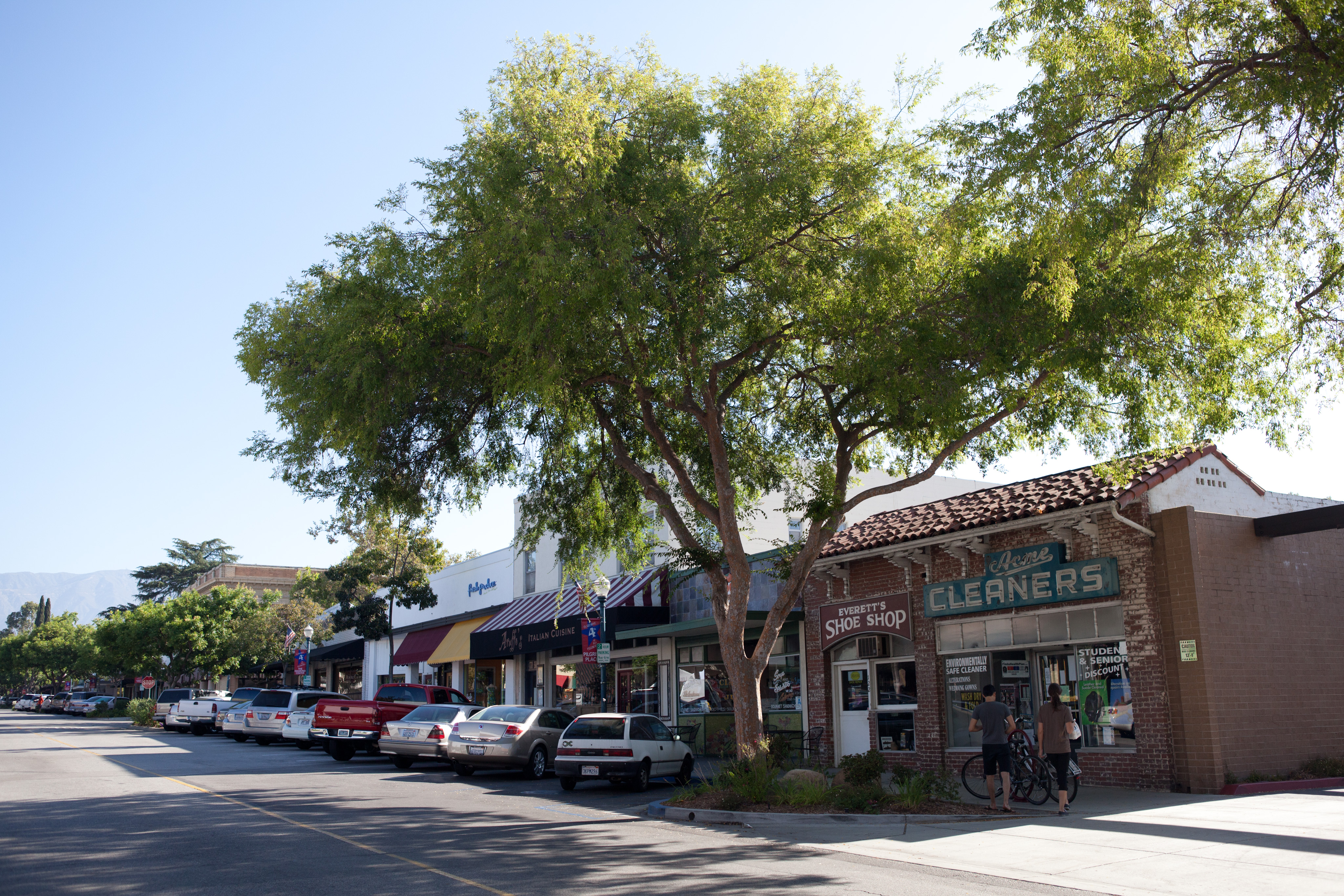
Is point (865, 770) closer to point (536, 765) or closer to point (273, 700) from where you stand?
point (536, 765)

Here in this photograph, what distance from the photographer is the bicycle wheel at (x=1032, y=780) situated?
46.5 feet

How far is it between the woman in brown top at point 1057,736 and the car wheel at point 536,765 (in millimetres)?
10327

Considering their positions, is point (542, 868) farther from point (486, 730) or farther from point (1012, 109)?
point (486, 730)

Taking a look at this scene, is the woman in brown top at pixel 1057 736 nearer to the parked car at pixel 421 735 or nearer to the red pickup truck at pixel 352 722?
the parked car at pixel 421 735

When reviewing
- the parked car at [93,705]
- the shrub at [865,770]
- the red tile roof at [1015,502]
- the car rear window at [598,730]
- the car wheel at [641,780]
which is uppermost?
the red tile roof at [1015,502]

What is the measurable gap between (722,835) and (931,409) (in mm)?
6060

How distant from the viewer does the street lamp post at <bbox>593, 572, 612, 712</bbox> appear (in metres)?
23.5

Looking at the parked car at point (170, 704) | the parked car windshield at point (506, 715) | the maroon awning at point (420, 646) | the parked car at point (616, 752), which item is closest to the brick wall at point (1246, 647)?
the parked car at point (616, 752)

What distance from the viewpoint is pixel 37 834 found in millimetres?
10805

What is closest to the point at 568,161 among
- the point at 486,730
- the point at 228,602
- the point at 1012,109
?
the point at 1012,109

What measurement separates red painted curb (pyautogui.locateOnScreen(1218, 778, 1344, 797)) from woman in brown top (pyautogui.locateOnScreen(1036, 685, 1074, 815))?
3072 mm

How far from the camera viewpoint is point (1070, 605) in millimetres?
17094

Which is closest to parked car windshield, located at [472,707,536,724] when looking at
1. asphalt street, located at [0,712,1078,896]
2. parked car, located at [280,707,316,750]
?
asphalt street, located at [0,712,1078,896]

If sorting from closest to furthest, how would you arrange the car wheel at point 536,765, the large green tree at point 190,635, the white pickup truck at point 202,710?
the car wheel at point 536,765, the white pickup truck at point 202,710, the large green tree at point 190,635
